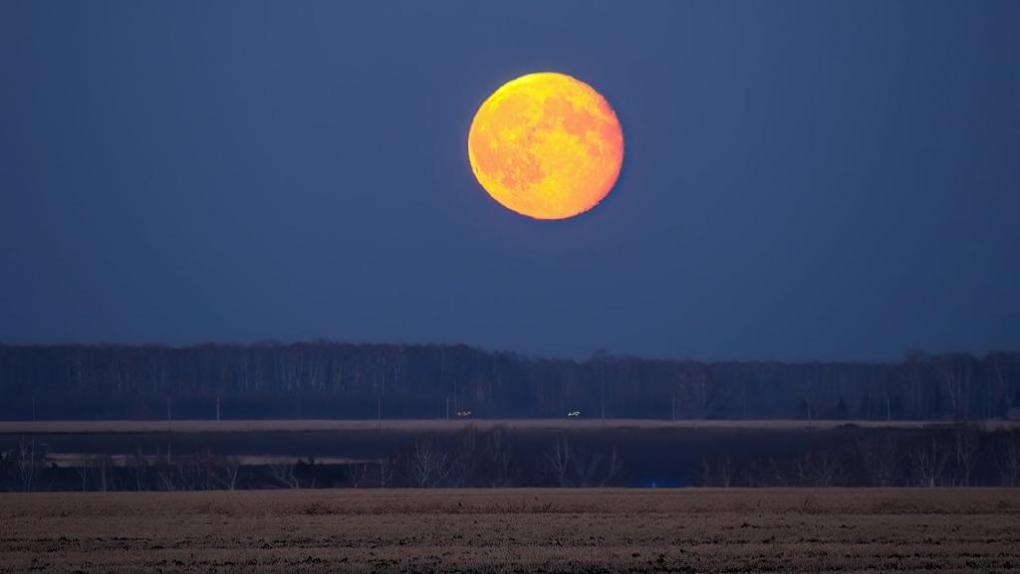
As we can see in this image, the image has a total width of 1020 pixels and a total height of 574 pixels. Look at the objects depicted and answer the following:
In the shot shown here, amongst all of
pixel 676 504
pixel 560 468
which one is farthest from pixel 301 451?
pixel 676 504

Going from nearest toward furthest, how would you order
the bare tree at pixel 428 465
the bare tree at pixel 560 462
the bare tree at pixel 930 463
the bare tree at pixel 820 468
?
the bare tree at pixel 820 468, the bare tree at pixel 428 465, the bare tree at pixel 930 463, the bare tree at pixel 560 462

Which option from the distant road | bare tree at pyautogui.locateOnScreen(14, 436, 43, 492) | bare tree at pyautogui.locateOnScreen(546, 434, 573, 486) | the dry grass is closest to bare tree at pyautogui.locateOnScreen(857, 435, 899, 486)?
bare tree at pyautogui.locateOnScreen(546, 434, 573, 486)

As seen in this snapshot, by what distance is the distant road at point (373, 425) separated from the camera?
114 meters

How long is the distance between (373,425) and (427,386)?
28.9 metres

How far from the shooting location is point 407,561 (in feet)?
97.3

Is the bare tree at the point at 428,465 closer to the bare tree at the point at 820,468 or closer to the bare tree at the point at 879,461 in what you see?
the bare tree at the point at 820,468

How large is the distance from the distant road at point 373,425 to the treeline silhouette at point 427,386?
7.91m

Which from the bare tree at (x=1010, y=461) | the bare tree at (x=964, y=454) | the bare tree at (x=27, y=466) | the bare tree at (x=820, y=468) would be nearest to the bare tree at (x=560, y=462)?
the bare tree at (x=820, y=468)

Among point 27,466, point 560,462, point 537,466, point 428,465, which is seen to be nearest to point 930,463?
Answer: point 560,462

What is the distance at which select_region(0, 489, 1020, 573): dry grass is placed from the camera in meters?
29.4

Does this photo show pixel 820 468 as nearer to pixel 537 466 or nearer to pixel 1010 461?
pixel 1010 461

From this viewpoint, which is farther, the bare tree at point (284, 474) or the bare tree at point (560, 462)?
the bare tree at point (560, 462)

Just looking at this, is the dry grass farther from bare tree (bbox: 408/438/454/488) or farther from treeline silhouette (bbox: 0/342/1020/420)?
treeline silhouette (bbox: 0/342/1020/420)

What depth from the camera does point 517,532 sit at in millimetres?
35281
